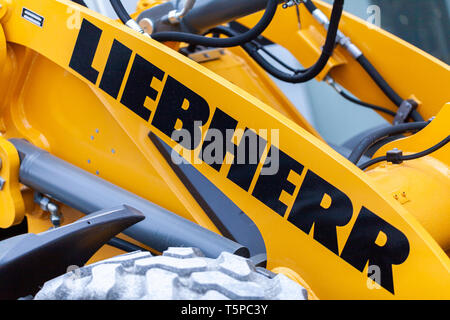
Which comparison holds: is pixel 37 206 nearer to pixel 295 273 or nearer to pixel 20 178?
pixel 20 178

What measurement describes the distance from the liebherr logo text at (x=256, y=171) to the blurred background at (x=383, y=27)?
136 centimetres

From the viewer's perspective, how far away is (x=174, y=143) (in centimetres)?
136

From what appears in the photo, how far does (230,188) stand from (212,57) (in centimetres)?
113

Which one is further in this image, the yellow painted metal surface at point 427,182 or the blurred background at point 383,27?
the blurred background at point 383,27

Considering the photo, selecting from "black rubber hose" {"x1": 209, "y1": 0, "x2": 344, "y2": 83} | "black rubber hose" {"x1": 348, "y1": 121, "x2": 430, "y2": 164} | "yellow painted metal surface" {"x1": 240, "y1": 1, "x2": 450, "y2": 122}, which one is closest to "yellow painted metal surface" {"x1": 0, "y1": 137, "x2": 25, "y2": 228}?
"black rubber hose" {"x1": 209, "y1": 0, "x2": 344, "y2": 83}

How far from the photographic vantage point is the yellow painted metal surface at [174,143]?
1093 millimetres

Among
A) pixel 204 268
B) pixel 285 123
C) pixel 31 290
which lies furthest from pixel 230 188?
pixel 31 290

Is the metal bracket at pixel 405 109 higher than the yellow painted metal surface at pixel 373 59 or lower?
lower

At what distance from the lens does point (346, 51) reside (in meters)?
2.17

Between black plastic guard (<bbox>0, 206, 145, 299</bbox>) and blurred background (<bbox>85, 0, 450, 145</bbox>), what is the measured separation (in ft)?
6.03

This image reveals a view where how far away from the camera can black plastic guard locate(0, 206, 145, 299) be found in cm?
102

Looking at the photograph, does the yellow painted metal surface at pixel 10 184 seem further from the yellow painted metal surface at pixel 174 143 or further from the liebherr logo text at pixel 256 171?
the liebherr logo text at pixel 256 171

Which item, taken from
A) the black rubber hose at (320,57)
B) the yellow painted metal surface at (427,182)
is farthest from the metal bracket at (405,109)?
the yellow painted metal surface at (427,182)

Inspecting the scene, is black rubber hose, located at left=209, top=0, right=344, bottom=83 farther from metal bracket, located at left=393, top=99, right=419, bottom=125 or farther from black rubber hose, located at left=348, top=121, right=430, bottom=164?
metal bracket, located at left=393, top=99, right=419, bottom=125
